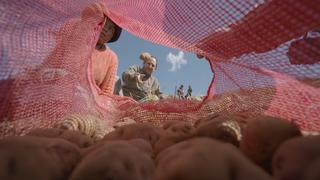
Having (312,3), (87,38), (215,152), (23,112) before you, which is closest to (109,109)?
(87,38)

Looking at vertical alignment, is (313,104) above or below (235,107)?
above

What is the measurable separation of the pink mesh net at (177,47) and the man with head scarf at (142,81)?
119 inches

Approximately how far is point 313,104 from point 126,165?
897 millimetres

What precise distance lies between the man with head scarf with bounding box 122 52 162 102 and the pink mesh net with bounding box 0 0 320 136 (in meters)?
3.03

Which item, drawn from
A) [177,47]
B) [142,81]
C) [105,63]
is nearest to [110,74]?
[105,63]

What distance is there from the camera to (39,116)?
1799 millimetres

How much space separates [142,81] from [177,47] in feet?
12.9

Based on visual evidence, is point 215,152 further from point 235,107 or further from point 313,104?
point 235,107

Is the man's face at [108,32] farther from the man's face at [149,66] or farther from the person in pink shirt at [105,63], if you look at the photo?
the man's face at [149,66]

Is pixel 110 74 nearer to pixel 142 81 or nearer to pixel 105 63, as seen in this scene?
pixel 105 63

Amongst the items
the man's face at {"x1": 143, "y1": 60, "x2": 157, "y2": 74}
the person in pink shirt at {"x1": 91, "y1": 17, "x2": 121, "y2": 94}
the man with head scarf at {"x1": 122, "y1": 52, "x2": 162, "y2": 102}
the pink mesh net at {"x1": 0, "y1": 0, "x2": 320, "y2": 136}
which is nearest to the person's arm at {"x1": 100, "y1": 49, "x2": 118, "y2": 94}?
the person in pink shirt at {"x1": 91, "y1": 17, "x2": 121, "y2": 94}

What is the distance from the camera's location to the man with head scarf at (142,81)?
17.7 feet

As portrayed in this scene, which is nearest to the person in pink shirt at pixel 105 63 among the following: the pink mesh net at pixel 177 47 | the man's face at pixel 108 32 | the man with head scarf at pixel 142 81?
the man's face at pixel 108 32

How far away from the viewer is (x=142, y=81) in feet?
18.7
